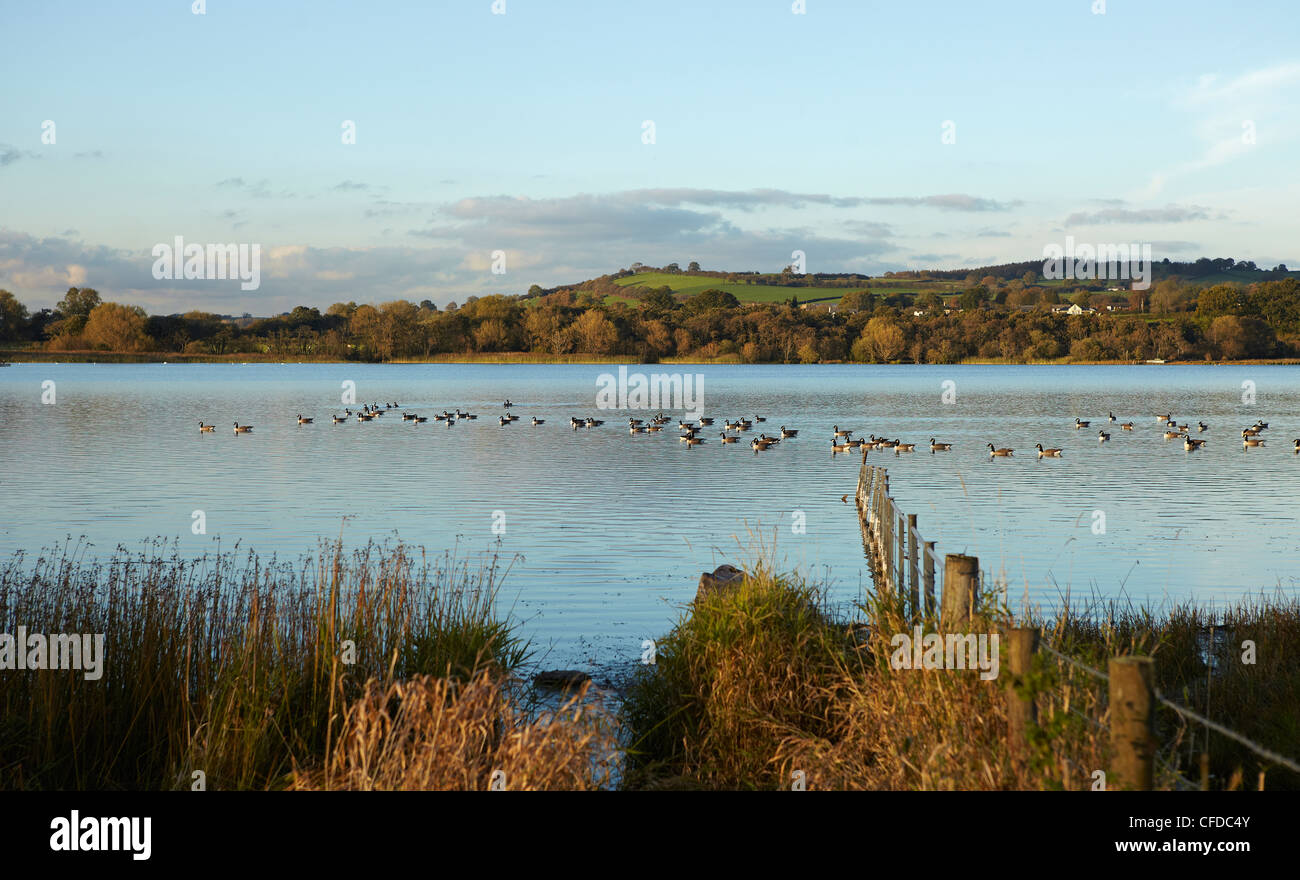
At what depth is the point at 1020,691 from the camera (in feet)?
17.7

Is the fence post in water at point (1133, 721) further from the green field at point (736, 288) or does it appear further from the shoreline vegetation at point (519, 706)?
the green field at point (736, 288)

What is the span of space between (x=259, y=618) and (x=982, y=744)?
5.55 metres

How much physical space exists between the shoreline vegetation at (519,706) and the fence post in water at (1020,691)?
0.06 metres

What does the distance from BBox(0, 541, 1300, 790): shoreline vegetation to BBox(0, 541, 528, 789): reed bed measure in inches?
0.9

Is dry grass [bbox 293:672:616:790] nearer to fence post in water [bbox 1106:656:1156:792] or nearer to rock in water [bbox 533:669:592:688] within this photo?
fence post in water [bbox 1106:656:1156:792]

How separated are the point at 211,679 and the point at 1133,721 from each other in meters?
7.28

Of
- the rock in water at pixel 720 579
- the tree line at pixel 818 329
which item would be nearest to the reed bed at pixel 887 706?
the rock in water at pixel 720 579

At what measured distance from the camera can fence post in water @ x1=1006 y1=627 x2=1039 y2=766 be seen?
5.48 metres

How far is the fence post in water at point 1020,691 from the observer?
548 centimetres

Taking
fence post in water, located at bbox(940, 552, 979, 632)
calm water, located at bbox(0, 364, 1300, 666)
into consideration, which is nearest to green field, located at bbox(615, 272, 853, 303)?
calm water, located at bbox(0, 364, 1300, 666)

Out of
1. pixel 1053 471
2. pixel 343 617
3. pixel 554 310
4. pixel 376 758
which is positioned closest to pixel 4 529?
pixel 343 617

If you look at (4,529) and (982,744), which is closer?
(982,744)
